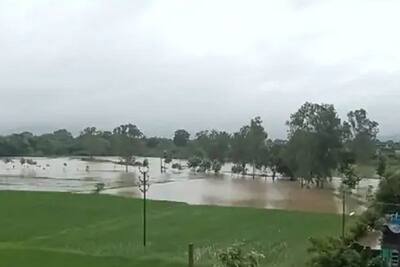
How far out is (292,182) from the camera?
62.7 m

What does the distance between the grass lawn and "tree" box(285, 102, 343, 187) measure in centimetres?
Result: 2156

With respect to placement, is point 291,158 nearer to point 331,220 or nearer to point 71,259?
point 331,220

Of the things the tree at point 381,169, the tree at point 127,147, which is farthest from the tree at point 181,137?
the tree at point 381,169

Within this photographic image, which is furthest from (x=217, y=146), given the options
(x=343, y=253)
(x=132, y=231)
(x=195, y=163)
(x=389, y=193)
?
(x=343, y=253)

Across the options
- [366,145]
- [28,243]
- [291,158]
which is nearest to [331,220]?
[28,243]

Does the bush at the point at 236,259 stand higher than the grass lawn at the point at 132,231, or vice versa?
the bush at the point at 236,259

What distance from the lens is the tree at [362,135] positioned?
65.1 m

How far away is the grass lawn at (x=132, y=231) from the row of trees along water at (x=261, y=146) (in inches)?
890

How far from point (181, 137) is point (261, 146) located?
192ft

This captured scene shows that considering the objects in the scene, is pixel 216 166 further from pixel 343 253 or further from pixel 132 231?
pixel 343 253

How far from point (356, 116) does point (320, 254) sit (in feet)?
188

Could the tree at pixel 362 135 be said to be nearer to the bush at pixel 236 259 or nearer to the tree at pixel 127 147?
the tree at pixel 127 147

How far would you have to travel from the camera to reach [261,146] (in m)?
73.8

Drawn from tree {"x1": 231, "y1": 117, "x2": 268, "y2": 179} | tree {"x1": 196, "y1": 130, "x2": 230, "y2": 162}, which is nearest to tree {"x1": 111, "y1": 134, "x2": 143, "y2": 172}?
tree {"x1": 196, "y1": 130, "x2": 230, "y2": 162}
